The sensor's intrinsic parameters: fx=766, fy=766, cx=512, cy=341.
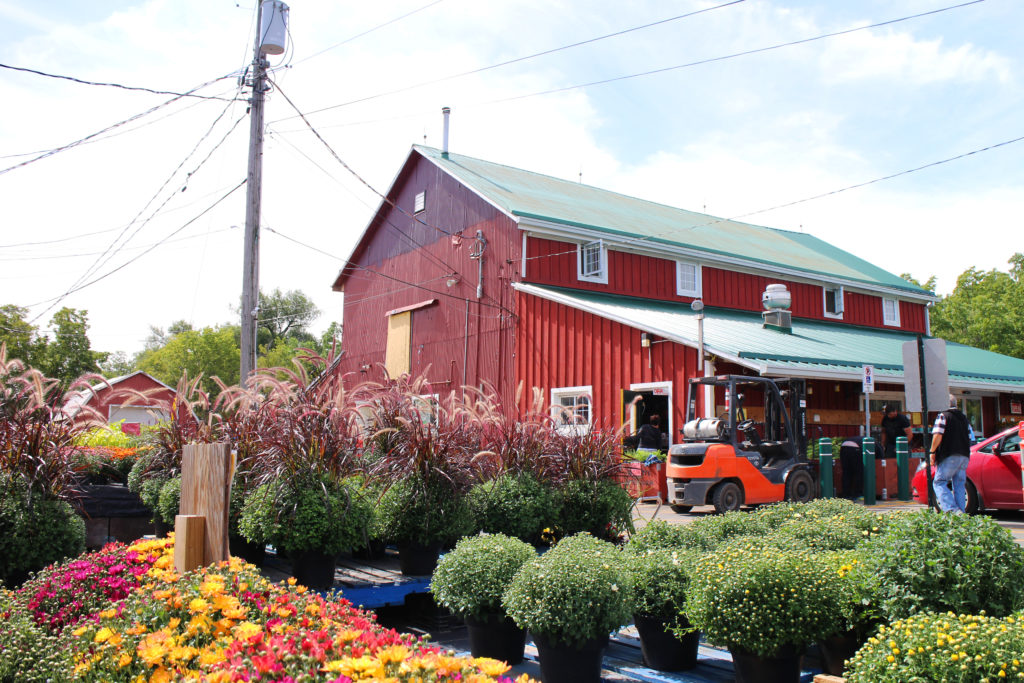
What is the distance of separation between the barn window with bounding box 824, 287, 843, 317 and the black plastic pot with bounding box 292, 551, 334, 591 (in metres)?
22.3

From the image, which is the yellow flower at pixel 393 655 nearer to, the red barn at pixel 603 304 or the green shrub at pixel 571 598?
the green shrub at pixel 571 598

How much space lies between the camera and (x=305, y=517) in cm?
575

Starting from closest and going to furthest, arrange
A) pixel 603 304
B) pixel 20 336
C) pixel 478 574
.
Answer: pixel 478 574 → pixel 603 304 → pixel 20 336

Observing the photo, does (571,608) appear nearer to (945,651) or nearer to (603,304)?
(945,651)

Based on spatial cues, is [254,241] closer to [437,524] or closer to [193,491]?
[437,524]

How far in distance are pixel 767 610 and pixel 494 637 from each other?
1.91 meters

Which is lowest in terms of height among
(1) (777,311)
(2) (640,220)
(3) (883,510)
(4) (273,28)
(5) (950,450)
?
(3) (883,510)

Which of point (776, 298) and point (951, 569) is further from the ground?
point (776, 298)

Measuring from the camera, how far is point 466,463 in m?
6.79

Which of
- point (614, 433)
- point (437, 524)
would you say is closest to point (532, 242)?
point (614, 433)

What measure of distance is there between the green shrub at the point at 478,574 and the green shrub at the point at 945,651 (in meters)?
2.26

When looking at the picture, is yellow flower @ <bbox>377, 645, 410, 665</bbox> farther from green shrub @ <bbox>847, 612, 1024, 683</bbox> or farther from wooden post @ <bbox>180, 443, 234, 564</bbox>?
wooden post @ <bbox>180, 443, 234, 564</bbox>

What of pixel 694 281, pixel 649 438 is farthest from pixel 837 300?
pixel 649 438

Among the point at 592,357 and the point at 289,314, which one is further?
the point at 289,314
